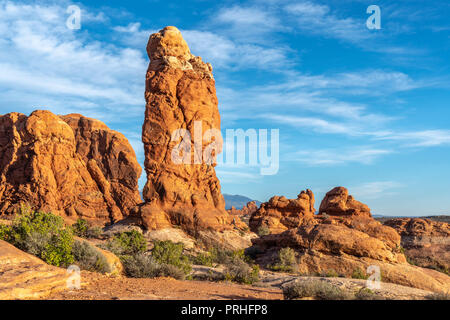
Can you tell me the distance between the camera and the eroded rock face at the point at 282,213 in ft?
117

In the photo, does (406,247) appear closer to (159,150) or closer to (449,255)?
(449,255)

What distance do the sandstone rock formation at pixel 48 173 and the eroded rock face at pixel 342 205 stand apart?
25241 mm

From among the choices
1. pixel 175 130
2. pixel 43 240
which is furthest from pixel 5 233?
pixel 175 130

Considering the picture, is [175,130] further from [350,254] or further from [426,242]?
[426,242]

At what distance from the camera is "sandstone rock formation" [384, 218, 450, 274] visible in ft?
74.8

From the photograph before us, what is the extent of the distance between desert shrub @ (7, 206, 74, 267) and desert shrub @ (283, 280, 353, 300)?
618 centimetres

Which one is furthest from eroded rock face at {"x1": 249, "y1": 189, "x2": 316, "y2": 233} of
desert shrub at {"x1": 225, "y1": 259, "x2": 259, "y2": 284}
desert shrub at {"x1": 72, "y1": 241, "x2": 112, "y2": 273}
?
desert shrub at {"x1": 72, "y1": 241, "x2": 112, "y2": 273}

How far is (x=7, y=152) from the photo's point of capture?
37719mm

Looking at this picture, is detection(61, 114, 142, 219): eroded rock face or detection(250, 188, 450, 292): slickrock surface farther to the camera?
detection(61, 114, 142, 219): eroded rock face

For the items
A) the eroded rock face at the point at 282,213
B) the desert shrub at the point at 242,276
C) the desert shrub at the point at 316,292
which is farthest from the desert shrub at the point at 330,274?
the eroded rock face at the point at 282,213

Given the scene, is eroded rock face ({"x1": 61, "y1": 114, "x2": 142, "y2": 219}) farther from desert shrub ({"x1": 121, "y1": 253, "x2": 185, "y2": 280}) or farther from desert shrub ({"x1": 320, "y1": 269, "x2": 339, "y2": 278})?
desert shrub ({"x1": 320, "y1": 269, "x2": 339, "y2": 278})

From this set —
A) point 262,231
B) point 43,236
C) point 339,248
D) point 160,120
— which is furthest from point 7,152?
point 339,248

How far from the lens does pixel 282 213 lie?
1506 inches

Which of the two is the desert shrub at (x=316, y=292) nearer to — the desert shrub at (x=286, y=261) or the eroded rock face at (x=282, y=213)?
the desert shrub at (x=286, y=261)
